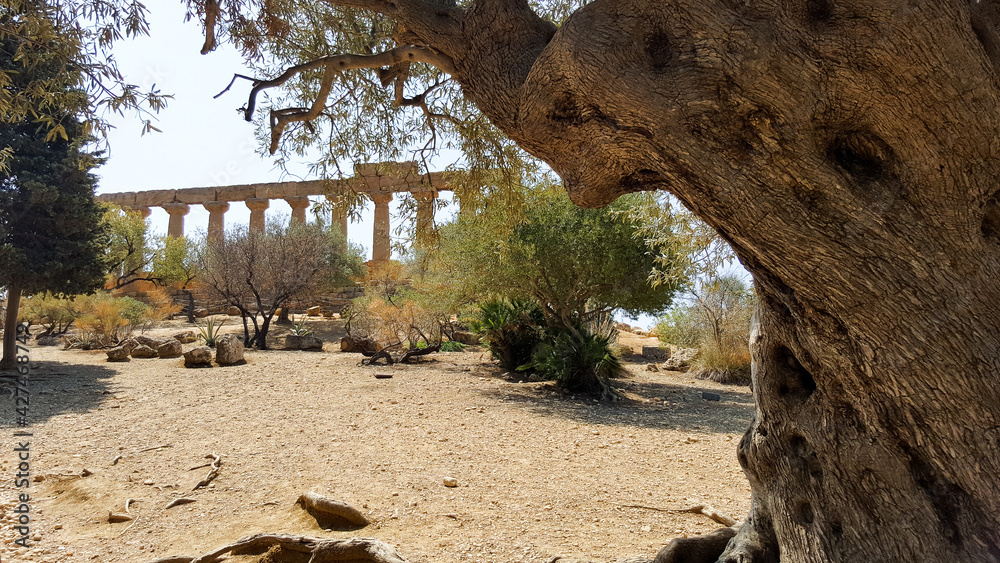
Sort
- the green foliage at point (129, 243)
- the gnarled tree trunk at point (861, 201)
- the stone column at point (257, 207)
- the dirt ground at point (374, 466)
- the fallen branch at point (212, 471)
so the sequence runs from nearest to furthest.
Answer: the gnarled tree trunk at point (861, 201)
the dirt ground at point (374, 466)
the fallen branch at point (212, 471)
the green foliage at point (129, 243)
the stone column at point (257, 207)

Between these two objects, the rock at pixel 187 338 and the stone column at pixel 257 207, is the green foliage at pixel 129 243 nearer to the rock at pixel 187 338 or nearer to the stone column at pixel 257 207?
the stone column at pixel 257 207

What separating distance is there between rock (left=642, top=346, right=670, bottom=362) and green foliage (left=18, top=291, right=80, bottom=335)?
718 inches

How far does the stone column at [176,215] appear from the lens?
33188 mm

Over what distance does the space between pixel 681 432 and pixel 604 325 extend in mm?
8581

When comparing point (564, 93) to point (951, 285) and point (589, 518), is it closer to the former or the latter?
point (951, 285)

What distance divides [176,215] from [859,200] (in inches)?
1457

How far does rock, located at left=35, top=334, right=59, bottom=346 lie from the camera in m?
18.4

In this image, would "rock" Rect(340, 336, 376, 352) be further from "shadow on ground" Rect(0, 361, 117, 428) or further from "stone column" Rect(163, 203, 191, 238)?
"stone column" Rect(163, 203, 191, 238)

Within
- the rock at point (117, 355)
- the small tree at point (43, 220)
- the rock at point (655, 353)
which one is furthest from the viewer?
the rock at point (655, 353)

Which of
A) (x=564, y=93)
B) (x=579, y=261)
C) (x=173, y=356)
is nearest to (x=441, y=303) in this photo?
(x=579, y=261)

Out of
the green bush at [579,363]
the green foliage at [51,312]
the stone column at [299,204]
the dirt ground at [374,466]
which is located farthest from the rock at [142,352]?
the stone column at [299,204]

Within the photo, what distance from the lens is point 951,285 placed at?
2.17 meters

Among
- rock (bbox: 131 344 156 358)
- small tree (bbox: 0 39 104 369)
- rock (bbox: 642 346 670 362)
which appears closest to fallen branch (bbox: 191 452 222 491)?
small tree (bbox: 0 39 104 369)

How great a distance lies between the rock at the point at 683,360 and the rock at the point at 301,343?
10102 mm
